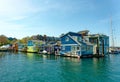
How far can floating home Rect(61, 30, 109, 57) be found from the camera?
52.2 m

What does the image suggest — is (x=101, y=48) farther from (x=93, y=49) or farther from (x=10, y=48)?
(x=10, y=48)

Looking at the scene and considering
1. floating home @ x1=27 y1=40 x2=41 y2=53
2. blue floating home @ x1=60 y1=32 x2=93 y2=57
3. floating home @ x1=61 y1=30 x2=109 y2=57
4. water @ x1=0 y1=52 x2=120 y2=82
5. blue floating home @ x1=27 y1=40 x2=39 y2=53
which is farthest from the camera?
blue floating home @ x1=27 y1=40 x2=39 y2=53

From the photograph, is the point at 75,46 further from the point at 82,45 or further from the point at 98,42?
the point at 98,42

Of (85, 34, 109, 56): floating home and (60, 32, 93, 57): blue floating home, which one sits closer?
(60, 32, 93, 57): blue floating home

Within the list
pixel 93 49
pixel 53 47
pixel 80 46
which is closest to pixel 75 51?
pixel 80 46

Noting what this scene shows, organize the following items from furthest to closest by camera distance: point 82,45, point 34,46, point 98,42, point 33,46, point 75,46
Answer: point 33,46 < point 34,46 < point 98,42 < point 75,46 < point 82,45

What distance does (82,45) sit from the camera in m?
51.9

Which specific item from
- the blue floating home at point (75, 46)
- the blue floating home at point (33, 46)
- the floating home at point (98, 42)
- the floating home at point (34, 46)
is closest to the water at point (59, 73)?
the blue floating home at point (75, 46)

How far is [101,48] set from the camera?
199 ft

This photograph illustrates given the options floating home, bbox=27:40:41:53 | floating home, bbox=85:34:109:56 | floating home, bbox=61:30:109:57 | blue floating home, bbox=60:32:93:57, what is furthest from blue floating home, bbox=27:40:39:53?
floating home, bbox=85:34:109:56

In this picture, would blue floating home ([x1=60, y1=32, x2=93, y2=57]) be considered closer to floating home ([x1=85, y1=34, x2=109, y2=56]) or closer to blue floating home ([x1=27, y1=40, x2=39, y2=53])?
floating home ([x1=85, y1=34, x2=109, y2=56])

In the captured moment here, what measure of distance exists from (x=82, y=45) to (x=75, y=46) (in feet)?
7.24

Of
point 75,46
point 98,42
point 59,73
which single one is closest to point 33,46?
point 75,46

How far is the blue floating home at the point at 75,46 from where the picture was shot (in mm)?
51844
